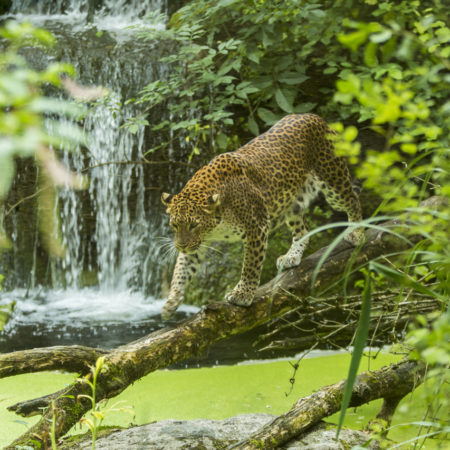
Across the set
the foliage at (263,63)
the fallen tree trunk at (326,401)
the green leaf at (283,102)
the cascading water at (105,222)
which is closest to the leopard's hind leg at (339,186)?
the fallen tree trunk at (326,401)

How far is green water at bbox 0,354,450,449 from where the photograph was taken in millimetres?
3973

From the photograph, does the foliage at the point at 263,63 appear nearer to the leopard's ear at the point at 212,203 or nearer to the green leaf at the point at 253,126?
the green leaf at the point at 253,126

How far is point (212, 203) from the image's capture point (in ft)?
12.7

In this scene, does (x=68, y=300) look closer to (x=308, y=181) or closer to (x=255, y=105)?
(x=255, y=105)

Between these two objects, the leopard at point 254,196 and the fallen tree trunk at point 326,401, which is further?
the leopard at point 254,196

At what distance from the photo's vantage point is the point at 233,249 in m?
7.15

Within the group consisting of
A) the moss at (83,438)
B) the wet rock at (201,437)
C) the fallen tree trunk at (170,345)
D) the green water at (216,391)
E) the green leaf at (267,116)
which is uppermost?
the green leaf at (267,116)

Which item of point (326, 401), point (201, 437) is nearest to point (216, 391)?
point (201, 437)

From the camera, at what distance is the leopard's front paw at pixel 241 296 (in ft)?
13.1

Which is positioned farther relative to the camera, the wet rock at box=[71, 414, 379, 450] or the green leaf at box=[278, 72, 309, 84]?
the green leaf at box=[278, 72, 309, 84]

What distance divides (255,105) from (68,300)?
3.56 metres

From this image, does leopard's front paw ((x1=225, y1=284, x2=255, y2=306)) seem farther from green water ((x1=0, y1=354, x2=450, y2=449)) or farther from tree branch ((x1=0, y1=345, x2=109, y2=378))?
tree branch ((x1=0, y1=345, x2=109, y2=378))

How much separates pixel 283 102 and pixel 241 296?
331cm

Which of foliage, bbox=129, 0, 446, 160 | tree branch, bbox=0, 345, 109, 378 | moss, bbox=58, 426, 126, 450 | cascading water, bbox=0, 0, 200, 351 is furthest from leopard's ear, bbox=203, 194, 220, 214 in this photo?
cascading water, bbox=0, 0, 200, 351
